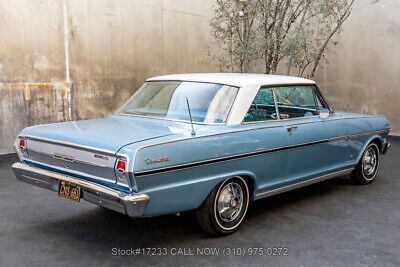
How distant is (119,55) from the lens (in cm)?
896

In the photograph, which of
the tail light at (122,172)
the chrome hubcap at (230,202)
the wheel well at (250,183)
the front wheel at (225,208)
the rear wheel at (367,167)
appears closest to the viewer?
the tail light at (122,172)

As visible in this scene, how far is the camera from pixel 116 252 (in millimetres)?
3672

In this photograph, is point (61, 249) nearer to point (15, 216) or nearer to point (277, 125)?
point (15, 216)

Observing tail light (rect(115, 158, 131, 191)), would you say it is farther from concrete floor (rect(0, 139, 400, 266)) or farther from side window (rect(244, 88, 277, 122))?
side window (rect(244, 88, 277, 122))

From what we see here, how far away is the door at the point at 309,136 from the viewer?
471 cm

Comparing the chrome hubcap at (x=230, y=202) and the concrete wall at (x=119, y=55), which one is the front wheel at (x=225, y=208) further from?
the concrete wall at (x=119, y=55)

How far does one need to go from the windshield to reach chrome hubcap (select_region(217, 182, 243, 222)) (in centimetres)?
65

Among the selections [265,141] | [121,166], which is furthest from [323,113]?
[121,166]

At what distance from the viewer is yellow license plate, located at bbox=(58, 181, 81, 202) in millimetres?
3621

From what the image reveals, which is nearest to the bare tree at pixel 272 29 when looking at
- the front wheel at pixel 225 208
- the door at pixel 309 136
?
the door at pixel 309 136

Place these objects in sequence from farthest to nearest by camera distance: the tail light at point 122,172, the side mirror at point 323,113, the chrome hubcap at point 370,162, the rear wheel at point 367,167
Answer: the chrome hubcap at point 370,162, the rear wheel at point 367,167, the side mirror at point 323,113, the tail light at point 122,172

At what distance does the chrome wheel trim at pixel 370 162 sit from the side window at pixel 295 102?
1.38 meters

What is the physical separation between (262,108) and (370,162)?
8.31 ft

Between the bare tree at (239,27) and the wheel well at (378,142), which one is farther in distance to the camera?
the bare tree at (239,27)
